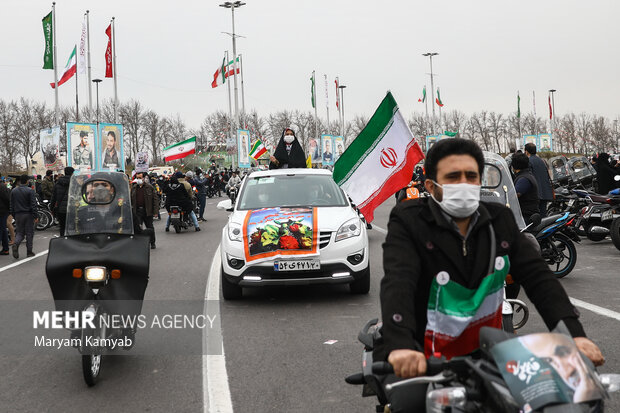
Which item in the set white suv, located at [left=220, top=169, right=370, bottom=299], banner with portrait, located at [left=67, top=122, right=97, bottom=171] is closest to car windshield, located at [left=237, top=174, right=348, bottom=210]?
white suv, located at [left=220, top=169, right=370, bottom=299]

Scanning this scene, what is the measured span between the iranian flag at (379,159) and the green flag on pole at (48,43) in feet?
89.4

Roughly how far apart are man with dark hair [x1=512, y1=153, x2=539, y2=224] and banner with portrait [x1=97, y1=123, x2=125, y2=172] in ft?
76.2

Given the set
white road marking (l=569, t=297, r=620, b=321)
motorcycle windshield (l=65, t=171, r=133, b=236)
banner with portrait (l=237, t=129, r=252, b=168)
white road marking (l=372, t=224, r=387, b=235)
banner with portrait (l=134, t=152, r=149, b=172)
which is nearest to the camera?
motorcycle windshield (l=65, t=171, r=133, b=236)

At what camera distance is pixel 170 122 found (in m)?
99.1

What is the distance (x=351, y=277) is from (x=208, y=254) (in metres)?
6.41

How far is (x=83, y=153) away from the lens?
92.3 feet

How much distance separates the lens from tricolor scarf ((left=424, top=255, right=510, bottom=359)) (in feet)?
8.66

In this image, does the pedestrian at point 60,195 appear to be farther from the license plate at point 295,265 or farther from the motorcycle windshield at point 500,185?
the motorcycle windshield at point 500,185

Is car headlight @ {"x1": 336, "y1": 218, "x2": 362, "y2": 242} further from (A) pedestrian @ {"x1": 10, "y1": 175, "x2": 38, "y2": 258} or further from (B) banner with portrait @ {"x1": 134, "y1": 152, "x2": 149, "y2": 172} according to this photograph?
(B) banner with portrait @ {"x1": 134, "y1": 152, "x2": 149, "y2": 172}

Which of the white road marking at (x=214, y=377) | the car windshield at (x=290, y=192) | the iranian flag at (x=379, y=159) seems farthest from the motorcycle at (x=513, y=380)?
the car windshield at (x=290, y=192)

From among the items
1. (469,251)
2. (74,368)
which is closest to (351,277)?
(74,368)

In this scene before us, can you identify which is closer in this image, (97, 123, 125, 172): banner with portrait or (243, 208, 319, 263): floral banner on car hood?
(243, 208, 319, 263): floral banner on car hood

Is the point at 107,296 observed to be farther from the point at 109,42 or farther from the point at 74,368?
the point at 109,42

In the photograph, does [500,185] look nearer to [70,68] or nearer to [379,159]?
[379,159]
